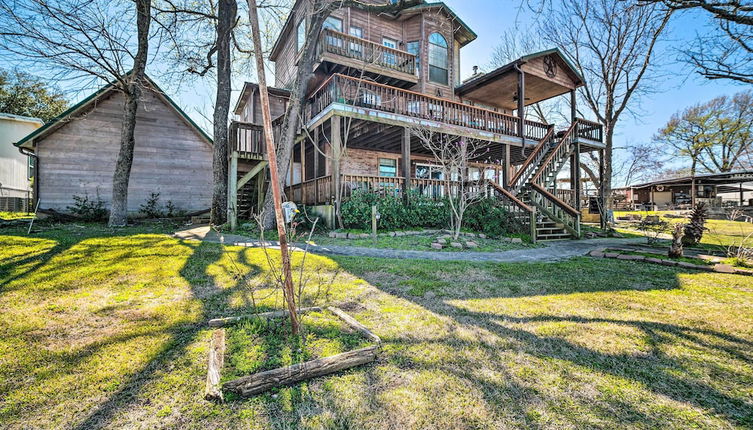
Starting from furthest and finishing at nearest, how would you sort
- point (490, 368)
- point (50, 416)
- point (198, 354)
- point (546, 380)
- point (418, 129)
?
point (418, 129), point (198, 354), point (490, 368), point (546, 380), point (50, 416)

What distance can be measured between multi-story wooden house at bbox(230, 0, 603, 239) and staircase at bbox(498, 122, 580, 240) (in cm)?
4

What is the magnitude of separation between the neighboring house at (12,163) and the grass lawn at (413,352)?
20368mm

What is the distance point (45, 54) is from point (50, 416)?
11560mm

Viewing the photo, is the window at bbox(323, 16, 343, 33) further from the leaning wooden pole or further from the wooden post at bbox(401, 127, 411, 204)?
the leaning wooden pole

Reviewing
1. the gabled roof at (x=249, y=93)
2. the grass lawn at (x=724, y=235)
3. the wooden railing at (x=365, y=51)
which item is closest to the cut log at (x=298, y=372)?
the grass lawn at (x=724, y=235)

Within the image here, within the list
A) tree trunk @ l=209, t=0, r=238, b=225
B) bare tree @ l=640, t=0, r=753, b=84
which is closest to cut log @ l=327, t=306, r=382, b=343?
tree trunk @ l=209, t=0, r=238, b=225

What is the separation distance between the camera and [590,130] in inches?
557

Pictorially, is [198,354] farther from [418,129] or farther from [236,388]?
[418,129]

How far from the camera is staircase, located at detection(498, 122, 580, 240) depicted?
32.9 ft

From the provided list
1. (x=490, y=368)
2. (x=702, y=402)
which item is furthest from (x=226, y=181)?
(x=702, y=402)

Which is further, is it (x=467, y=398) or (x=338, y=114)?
(x=338, y=114)

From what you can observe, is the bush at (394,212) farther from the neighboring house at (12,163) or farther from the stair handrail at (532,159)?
the neighboring house at (12,163)

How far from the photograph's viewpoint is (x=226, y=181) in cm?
1127

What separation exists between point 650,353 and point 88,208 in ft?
53.1
